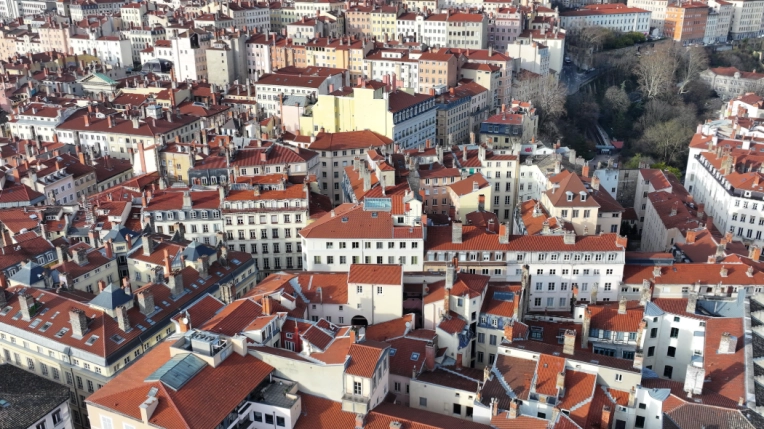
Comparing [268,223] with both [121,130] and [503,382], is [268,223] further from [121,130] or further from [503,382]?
[121,130]

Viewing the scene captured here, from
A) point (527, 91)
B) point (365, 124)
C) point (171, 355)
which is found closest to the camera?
point (171, 355)

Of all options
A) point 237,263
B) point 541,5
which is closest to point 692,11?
point 541,5

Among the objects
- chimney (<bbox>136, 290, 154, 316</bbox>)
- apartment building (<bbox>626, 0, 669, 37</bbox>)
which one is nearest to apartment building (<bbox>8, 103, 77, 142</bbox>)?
chimney (<bbox>136, 290, 154, 316</bbox>)

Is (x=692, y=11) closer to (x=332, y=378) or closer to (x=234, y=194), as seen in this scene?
(x=234, y=194)

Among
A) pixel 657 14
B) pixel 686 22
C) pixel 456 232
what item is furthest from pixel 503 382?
pixel 657 14

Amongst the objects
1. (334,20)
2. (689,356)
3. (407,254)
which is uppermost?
(334,20)

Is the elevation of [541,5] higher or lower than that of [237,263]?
higher
